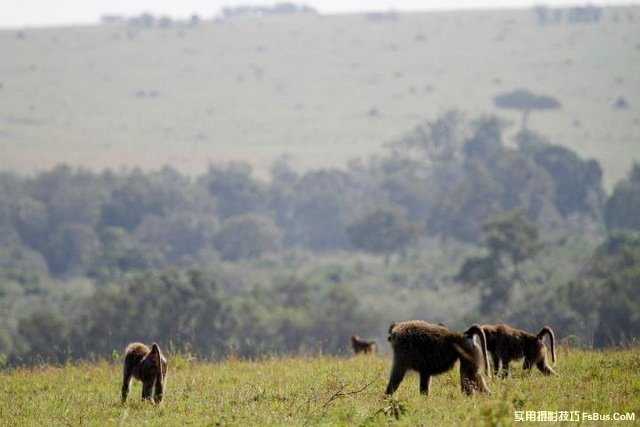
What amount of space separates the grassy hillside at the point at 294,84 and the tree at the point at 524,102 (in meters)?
1.25

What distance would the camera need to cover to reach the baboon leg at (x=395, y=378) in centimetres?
1020

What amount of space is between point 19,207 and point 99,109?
42.3 m

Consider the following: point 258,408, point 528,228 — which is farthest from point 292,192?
point 258,408

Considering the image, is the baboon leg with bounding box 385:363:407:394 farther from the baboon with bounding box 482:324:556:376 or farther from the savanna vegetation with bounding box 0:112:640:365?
the savanna vegetation with bounding box 0:112:640:365

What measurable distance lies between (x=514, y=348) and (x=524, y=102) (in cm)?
10481

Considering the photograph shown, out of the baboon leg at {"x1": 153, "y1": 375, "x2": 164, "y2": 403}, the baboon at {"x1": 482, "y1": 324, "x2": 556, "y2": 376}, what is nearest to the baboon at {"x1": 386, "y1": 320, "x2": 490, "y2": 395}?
the baboon at {"x1": 482, "y1": 324, "x2": 556, "y2": 376}

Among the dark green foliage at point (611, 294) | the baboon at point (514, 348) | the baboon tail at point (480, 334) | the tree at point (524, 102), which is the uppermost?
the tree at point (524, 102)

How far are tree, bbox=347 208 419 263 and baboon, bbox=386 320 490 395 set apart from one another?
5798 cm

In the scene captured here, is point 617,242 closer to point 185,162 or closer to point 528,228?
point 528,228

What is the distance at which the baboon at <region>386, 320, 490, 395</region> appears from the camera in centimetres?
1014

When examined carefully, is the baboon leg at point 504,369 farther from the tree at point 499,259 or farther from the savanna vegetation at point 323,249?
the tree at point 499,259

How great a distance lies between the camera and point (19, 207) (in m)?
74.3

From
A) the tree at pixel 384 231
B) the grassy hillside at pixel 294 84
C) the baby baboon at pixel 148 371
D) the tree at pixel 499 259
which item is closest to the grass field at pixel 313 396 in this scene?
the baby baboon at pixel 148 371

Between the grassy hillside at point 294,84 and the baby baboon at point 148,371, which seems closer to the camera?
the baby baboon at point 148,371
